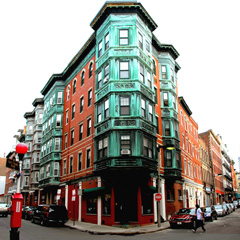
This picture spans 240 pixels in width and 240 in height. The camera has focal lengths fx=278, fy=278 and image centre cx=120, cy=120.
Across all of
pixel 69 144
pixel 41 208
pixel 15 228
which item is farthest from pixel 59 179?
pixel 15 228

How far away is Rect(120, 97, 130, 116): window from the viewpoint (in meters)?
23.4

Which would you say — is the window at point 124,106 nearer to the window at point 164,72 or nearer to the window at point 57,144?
the window at point 164,72

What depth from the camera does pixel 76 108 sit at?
108 feet

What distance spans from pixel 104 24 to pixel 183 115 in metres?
18.4

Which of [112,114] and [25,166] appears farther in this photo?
[25,166]

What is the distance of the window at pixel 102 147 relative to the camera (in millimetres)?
23789

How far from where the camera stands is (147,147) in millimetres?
23891

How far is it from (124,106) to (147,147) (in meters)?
4.04

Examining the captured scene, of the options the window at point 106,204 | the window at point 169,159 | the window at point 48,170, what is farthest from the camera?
the window at point 48,170

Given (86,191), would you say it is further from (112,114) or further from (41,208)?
(112,114)

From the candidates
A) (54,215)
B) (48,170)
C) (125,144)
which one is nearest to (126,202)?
(125,144)

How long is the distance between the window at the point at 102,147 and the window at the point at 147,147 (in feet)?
Answer: 10.6

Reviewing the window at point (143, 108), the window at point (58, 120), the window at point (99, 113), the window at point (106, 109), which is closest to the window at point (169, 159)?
the window at point (143, 108)

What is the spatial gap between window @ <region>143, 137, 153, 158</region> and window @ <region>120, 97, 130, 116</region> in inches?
108
